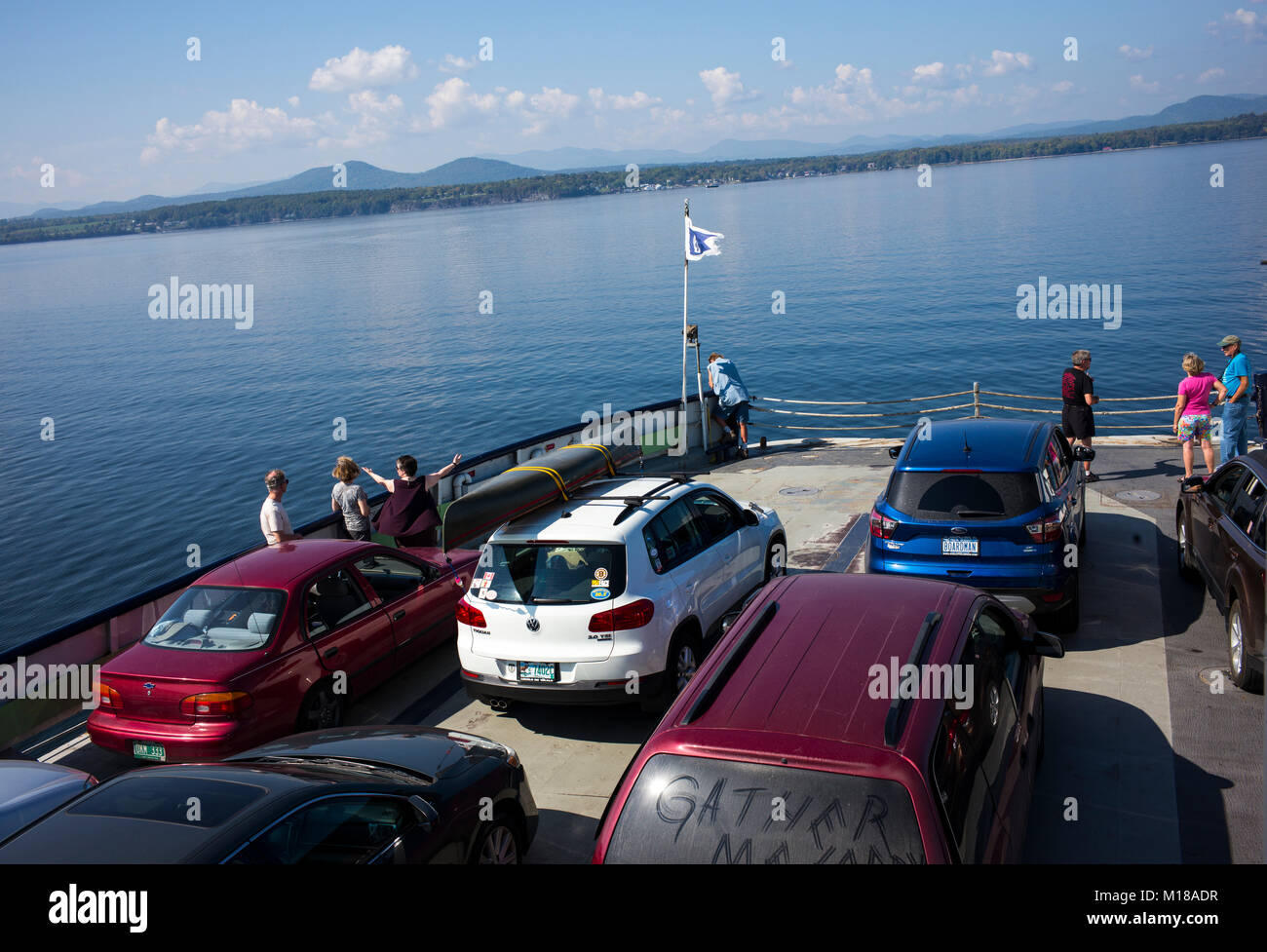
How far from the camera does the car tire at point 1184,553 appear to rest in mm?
9695

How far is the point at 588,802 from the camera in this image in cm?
665

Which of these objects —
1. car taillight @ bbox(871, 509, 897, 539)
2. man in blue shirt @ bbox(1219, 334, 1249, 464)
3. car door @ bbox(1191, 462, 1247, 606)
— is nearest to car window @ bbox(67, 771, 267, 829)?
car taillight @ bbox(871, 509, 897, 539)

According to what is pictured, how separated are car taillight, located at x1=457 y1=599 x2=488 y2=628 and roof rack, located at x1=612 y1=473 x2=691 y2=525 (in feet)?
4.38

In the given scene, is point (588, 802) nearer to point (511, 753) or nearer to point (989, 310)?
point (511, 753)

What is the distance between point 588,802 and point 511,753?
1.02m

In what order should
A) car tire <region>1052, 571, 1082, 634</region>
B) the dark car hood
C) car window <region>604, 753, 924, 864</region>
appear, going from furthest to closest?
1. car tire <region>1052, 571, 1082, 634</region>
2. the dark car hood
3. car window <region>604, 753, 924, 864</region>

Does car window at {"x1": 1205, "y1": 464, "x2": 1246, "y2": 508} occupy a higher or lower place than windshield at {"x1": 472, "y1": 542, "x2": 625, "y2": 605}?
higher

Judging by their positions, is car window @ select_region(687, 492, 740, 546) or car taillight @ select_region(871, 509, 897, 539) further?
car taillight @ select_region(871, 509, 897, 539)

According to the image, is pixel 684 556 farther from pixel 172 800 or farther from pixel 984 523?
pixel 172 800

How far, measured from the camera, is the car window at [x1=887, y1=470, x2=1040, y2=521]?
8539mm

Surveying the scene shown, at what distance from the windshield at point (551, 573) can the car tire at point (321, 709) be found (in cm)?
150

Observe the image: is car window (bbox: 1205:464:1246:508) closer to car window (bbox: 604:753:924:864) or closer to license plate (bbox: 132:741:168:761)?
car window (bbox: 604:753:924:864)

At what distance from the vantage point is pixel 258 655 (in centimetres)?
746
